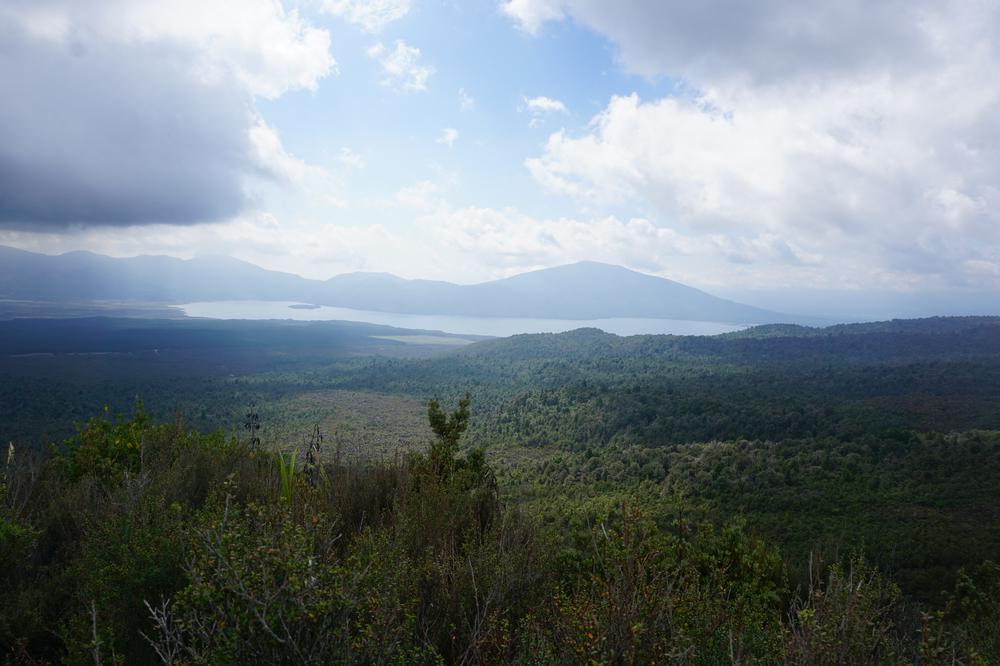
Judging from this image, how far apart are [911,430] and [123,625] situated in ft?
139

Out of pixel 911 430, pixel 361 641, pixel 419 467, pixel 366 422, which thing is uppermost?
pixel 361 641

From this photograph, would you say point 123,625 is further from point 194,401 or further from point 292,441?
point 194,401

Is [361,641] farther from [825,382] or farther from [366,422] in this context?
[825,382]

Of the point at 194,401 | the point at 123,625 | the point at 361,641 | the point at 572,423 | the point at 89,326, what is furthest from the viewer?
the point at 89,326

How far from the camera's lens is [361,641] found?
1938 mm

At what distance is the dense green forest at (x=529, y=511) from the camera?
2.16m

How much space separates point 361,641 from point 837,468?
113 feet

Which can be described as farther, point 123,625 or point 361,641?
point 123,625

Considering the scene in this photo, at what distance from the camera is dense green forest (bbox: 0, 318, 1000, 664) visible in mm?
2164

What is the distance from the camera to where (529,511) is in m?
5.31

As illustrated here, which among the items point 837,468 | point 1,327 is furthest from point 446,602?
point 1,327

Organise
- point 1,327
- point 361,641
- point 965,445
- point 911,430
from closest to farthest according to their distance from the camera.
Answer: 1. point 361,641
2. point 965,445
3. point 911,430
4. point 1,327

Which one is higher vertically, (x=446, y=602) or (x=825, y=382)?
(x=446, y=602)

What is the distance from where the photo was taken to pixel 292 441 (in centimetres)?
4091
